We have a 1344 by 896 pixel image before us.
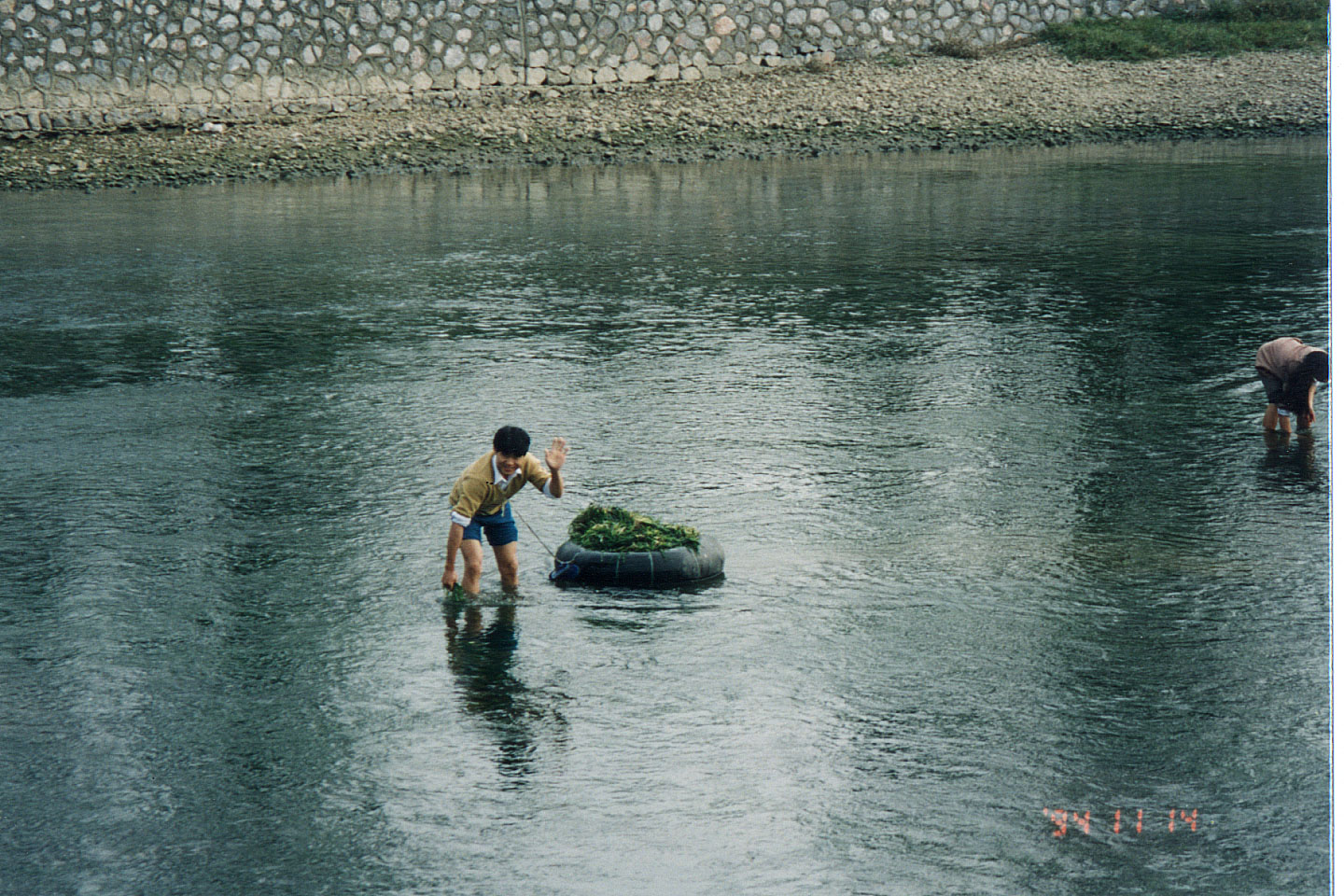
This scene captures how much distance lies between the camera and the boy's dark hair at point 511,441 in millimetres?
7801

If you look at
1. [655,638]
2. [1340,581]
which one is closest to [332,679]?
[655,638]

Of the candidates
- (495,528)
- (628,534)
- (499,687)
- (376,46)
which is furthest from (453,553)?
(376,46)

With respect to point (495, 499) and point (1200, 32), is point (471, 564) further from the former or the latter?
point (1200, 32)

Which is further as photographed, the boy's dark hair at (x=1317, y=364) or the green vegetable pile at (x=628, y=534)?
the boy's dark hair at (x=1317, y=364)

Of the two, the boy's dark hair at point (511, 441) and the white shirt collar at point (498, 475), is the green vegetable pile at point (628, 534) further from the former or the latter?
the boy's dark hair at point (511, 441)

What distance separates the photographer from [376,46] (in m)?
29.3

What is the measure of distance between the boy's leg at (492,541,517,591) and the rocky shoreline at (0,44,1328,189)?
20299 millimetres

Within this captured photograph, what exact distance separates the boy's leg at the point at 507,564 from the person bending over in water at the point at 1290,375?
5.33m

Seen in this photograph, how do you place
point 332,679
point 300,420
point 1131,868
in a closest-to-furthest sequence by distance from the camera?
point 1131,868
point 332,679
point 300,420

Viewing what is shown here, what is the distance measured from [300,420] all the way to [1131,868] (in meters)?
7.86

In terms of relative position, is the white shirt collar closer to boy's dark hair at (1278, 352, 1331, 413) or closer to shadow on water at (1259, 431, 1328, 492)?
shadow on water at (1259, 431, 1328, 492)

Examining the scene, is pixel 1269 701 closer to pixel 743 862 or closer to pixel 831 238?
pixel 743 862

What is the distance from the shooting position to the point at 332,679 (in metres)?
7.08
